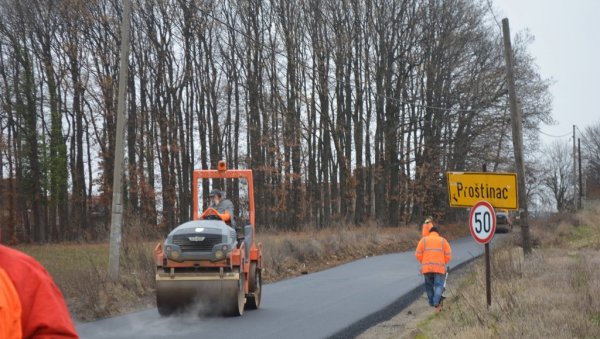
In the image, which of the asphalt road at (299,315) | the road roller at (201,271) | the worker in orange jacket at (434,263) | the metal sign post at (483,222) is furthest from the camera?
the worker in orange jacket at (434,263)

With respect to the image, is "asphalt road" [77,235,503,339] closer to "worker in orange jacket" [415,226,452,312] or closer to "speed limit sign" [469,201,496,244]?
"worker in orange jacket" [415,226,452,312]

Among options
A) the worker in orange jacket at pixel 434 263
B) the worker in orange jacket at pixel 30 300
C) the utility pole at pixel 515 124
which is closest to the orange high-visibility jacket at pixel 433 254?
the worker in orange jacket at pixel 434 263

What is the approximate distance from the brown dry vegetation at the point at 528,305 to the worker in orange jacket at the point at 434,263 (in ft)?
1.21

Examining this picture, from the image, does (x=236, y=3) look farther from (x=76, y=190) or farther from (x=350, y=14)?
(x=76, y=190)

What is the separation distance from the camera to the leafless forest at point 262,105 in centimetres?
4653

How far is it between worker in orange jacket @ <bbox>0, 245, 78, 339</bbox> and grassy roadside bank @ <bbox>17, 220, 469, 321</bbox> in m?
11.8

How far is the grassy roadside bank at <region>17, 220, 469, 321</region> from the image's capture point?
580 inches

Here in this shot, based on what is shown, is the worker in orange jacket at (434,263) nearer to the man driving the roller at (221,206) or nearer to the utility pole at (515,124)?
the man driving the roller at (221,206)

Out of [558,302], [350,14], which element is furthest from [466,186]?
[350,14]

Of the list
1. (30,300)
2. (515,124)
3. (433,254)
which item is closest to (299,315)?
(433,254)

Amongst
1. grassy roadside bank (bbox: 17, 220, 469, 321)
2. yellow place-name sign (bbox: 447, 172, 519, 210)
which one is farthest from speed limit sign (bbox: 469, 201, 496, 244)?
grassy roadside bank (bbox: 17, 220, 469, 321)

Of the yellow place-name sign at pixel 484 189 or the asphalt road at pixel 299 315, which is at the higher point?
the yellow place-name sign at pixel 484 189

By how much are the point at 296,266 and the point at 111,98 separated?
26550 millimetres

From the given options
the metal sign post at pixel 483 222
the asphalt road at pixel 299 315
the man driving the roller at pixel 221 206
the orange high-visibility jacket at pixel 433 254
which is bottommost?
the asphalt road at pixel 299 315
